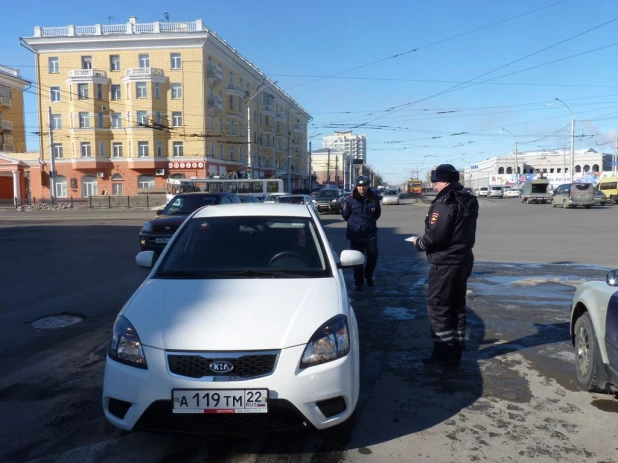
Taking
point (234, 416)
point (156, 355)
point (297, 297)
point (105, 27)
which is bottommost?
point (234, 416)

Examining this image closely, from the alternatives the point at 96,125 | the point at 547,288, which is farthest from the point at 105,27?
the point at 547,288

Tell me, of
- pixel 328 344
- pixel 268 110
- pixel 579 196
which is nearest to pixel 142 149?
pixel 268 110

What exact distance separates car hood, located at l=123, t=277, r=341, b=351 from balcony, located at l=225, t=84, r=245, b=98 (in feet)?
184

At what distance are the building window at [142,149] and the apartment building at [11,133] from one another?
467 inches

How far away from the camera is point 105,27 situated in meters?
51.5

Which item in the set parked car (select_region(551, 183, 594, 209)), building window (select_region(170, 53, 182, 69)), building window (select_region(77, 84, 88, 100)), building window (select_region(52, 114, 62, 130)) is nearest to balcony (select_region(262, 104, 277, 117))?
building window (select_region(170, 53, 182, 69))

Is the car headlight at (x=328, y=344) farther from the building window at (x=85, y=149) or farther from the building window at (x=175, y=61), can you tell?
the building window at (x=85, y=149)

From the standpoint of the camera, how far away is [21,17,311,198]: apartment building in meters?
51.2

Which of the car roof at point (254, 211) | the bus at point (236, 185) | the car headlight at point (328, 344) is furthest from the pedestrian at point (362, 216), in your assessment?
the bus at point (236, 185)

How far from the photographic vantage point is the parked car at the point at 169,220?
12094 mm

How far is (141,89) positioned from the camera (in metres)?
51.8

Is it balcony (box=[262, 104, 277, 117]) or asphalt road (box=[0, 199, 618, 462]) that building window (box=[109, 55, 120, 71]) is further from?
asphalt road (box=[0, 199, 618, 462])

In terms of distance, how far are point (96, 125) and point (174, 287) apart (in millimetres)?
54065

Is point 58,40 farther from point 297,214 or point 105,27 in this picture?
point 297,214
